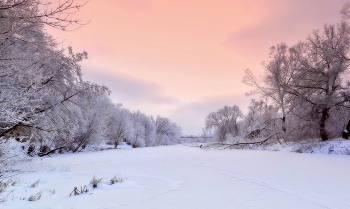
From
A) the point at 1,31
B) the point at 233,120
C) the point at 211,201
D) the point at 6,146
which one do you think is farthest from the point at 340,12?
the point at 233,120

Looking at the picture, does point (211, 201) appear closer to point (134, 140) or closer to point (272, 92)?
point (272, 92)

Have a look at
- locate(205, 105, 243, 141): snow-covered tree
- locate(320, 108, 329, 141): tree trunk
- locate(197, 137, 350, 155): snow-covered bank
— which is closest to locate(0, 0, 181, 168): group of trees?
locate(197, 137, 350, 155): snow-covered bank

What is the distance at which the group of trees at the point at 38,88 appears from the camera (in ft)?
8.62

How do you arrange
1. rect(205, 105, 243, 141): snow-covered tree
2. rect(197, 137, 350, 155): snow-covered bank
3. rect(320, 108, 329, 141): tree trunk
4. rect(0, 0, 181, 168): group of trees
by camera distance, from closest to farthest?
rect(0, 0, 181, 168): group of trees < rect(197, 137, 350, 155): snow-covered bank < rect(320, 108, 329, 141): tree trunk < rect(205, 105, 243, 141): snow-covered tree

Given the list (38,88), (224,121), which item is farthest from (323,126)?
(224,121)

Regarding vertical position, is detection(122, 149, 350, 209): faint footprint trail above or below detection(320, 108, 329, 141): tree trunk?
below

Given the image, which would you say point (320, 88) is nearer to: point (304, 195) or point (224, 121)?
point (304, 195)

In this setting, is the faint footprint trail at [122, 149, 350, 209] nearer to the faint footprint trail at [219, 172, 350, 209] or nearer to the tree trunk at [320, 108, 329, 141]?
the faint footprint trail at [219, 172, 350, 209]

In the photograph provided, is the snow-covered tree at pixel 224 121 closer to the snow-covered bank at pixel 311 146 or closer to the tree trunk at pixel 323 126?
the snow-covered bank at pixel 311 146

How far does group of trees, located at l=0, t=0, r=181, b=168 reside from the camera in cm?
263

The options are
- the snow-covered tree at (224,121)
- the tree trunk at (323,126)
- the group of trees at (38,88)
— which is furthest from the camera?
the snow-covered tree at (224,121)

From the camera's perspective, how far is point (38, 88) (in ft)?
21.2

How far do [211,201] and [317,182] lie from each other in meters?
2.99

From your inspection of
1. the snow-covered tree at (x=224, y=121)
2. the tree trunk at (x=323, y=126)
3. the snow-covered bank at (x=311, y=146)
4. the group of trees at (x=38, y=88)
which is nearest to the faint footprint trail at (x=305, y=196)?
the group of trees at (x=38, y=88)
